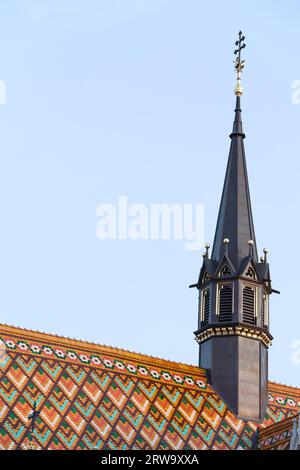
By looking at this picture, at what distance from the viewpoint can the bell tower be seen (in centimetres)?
4541

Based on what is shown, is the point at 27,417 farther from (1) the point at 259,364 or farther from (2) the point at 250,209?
(2) the point at 250,209

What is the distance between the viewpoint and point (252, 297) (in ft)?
154

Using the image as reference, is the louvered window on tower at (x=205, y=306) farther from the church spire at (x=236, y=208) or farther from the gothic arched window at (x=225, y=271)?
the church spire at (x=236, y=208)

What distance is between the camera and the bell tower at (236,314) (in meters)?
45.4

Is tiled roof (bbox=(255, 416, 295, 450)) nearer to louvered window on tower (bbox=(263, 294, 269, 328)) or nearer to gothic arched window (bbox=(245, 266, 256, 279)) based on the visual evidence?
louvered window on tower (bbox=(263, 294, 269, 328))

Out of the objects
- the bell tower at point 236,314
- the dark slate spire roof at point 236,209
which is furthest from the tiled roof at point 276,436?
the dark slate spire roof at point 236,209

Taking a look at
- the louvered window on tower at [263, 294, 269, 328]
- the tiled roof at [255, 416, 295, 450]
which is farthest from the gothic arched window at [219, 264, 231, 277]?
the tiled roof at [255, 416, 295, 450]

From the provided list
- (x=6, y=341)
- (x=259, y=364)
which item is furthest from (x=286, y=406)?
Answer: (x=6, y=341)

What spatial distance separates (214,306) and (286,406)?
14.8ft

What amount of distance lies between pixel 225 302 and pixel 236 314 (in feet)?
2.58

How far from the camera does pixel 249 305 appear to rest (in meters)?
46.7

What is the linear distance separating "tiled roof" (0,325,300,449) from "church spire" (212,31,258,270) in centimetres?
494

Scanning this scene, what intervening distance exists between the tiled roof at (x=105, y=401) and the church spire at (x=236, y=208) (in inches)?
194

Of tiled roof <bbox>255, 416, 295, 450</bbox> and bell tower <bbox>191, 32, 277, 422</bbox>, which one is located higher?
bell tower <bbox>191, 32, 277, 422</bbox>
